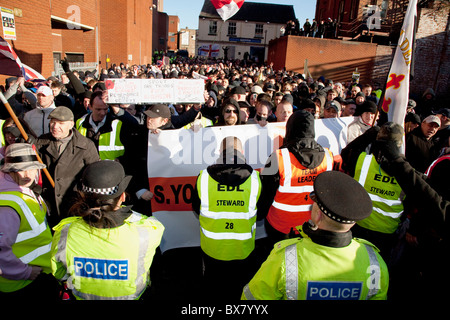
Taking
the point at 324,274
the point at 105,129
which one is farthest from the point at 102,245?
the point at 105,129

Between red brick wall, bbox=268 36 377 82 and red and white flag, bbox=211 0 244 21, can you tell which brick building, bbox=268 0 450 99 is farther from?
red and white flag, bbox=211 0 244 21

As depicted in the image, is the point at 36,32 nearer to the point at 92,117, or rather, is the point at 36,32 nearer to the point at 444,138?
the point at 92,117

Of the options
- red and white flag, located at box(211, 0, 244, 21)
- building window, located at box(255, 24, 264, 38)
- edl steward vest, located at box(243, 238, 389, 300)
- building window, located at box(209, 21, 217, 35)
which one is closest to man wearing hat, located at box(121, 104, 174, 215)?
edl steward vest, located at box(243, 238, 389, 300)

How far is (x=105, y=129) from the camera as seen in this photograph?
14.1 feet

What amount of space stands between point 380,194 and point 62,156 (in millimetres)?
3487

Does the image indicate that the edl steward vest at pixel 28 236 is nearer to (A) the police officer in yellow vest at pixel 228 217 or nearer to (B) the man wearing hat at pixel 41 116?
(A) the police officer in yellow vest at pixel 228 217

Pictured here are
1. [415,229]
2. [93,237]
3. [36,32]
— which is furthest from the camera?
[36,32]

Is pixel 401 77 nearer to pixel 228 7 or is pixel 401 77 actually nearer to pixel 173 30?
pixel 228 7

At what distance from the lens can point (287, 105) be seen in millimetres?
4984

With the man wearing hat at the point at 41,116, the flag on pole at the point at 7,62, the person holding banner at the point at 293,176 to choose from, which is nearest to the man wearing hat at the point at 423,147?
the person holding banner at the point at 293,176
